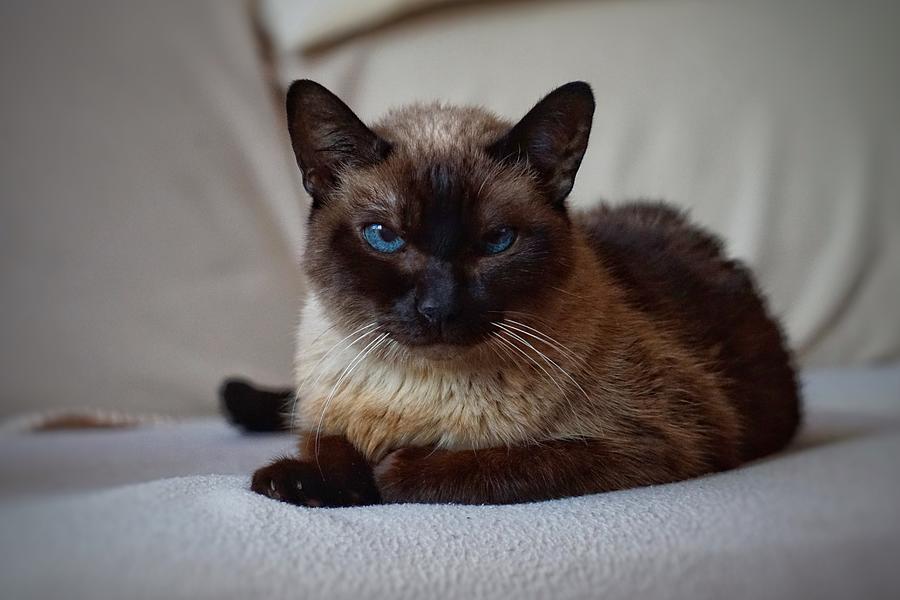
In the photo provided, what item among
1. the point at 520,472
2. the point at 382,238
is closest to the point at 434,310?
the point at 382,238

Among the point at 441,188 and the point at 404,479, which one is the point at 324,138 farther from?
the point at 404,479

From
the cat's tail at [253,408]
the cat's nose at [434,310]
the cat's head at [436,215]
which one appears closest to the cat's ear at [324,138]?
the cat's head at [436,215]

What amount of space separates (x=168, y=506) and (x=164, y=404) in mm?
1064

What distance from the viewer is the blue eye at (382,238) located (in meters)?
1.02

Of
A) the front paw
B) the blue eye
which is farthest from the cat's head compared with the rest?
the front paw

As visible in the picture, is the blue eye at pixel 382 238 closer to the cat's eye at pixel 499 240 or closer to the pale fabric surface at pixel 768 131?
the cat's eye at pixel 499 240

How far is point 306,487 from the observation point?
0.98 metres

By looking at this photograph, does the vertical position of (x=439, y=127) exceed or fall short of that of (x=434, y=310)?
it exceeds it

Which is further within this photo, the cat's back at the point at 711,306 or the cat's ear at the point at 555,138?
→ the cat's back at the point at 711,306

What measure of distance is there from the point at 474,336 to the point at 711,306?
0.57 meters

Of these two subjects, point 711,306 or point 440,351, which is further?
point 711,306

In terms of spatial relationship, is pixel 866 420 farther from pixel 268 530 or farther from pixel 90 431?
pixel 90 431

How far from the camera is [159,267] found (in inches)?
70.4

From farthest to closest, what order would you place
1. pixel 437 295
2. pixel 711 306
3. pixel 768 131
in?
A: pixel 768 131 < pixel 711 306 < pixel 437 295
